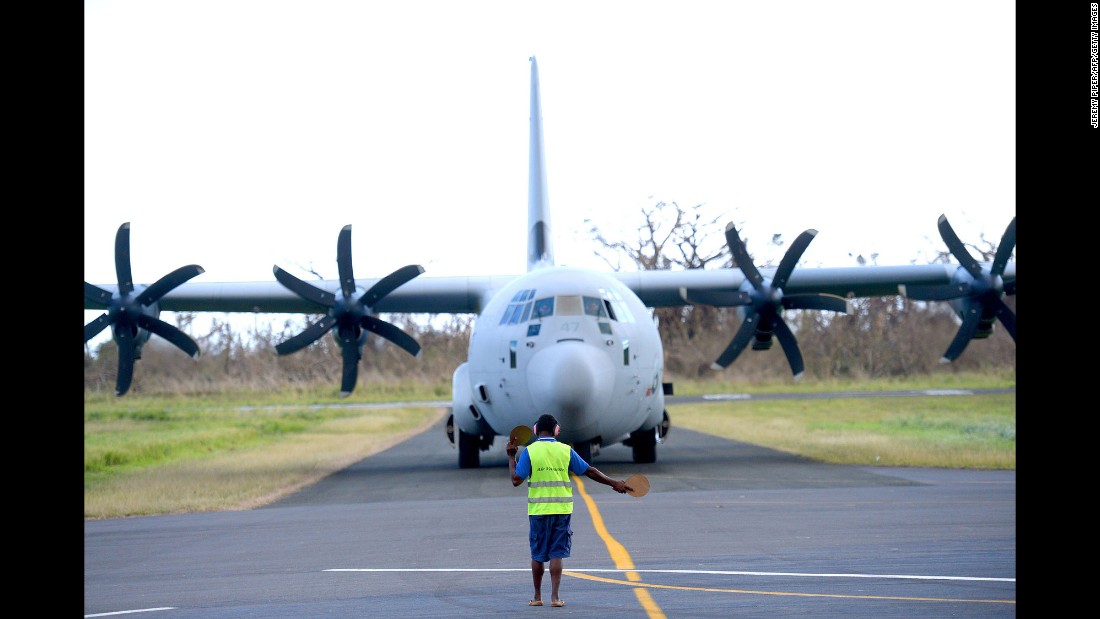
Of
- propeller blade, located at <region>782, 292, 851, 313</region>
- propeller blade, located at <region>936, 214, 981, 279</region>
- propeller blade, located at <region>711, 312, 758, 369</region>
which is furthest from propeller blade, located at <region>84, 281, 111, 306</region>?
propeller blade, located at <region>936, 214, 981, 279</region>

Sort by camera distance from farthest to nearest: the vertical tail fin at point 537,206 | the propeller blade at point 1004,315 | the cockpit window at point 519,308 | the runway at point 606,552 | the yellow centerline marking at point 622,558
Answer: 1. the vertical tail fin at point 537,206
2. the propeller blade at point 1004,315
3. the cockpit window at point 519,308
4. the runway at point 606,552
5. the yellow centerline marking at point 622,558

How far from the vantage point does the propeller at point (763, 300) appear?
2262cm

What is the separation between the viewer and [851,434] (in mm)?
32312

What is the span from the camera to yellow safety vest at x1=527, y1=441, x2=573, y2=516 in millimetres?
8312

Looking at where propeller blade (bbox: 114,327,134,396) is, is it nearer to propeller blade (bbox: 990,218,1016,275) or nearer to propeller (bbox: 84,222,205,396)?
propeller (bbox: 84,222,205,396)

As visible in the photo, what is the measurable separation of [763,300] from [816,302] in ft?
3.41

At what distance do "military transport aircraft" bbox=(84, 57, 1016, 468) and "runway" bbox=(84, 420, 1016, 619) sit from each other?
149 cm

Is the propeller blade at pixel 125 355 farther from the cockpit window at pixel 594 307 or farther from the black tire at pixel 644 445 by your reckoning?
the black tire at pixel 644 445

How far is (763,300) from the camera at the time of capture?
22969mm

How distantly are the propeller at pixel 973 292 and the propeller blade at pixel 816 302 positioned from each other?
5.20 ft

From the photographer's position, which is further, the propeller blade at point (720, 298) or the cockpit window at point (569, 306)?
the propeller blade at point (720, 298)

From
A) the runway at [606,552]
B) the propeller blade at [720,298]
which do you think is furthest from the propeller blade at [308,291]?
the propeller blade at [720,298]

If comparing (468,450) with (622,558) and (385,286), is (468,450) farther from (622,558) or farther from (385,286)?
(622,558)
